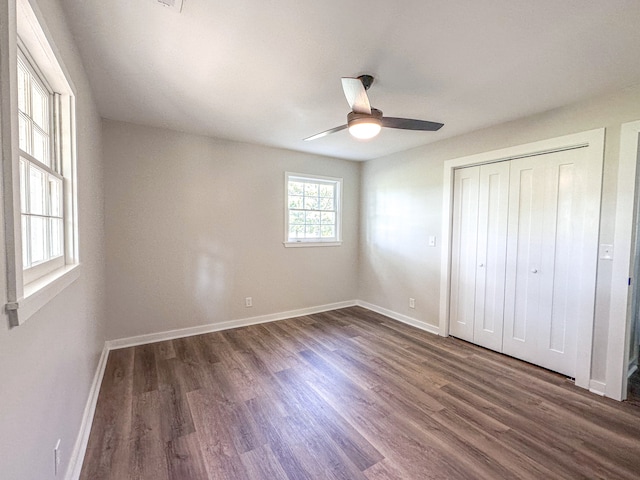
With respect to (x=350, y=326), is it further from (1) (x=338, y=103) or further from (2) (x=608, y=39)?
(2) (x=608, y=39)

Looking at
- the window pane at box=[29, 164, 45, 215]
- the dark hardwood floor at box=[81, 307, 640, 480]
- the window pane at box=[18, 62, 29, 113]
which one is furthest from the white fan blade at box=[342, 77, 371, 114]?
the dark hardwood floor at box=[81, 307, 640, 480]

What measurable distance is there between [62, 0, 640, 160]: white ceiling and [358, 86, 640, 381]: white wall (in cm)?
19

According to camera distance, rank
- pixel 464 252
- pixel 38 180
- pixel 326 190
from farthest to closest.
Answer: pixel 326 190
pixel 464 252
pixel 38 180

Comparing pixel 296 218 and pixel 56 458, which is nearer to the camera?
pixel 56 458

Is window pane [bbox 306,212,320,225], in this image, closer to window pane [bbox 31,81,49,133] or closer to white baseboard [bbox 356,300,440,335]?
white baseboard [bbox 356,300,440,335]

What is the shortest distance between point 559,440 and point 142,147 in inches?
173

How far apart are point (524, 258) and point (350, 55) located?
257 centimetres

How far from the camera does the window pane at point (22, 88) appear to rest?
1.19 metres

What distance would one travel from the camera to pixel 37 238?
4.20 ft

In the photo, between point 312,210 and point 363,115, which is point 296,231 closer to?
point 312,210

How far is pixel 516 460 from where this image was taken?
1642mm

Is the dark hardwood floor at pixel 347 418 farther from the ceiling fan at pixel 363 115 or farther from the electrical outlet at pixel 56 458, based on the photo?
the ceiling fan at pixel 363 115

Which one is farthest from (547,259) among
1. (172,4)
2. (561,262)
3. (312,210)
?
(172,4)

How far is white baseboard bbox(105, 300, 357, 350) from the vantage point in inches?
122
